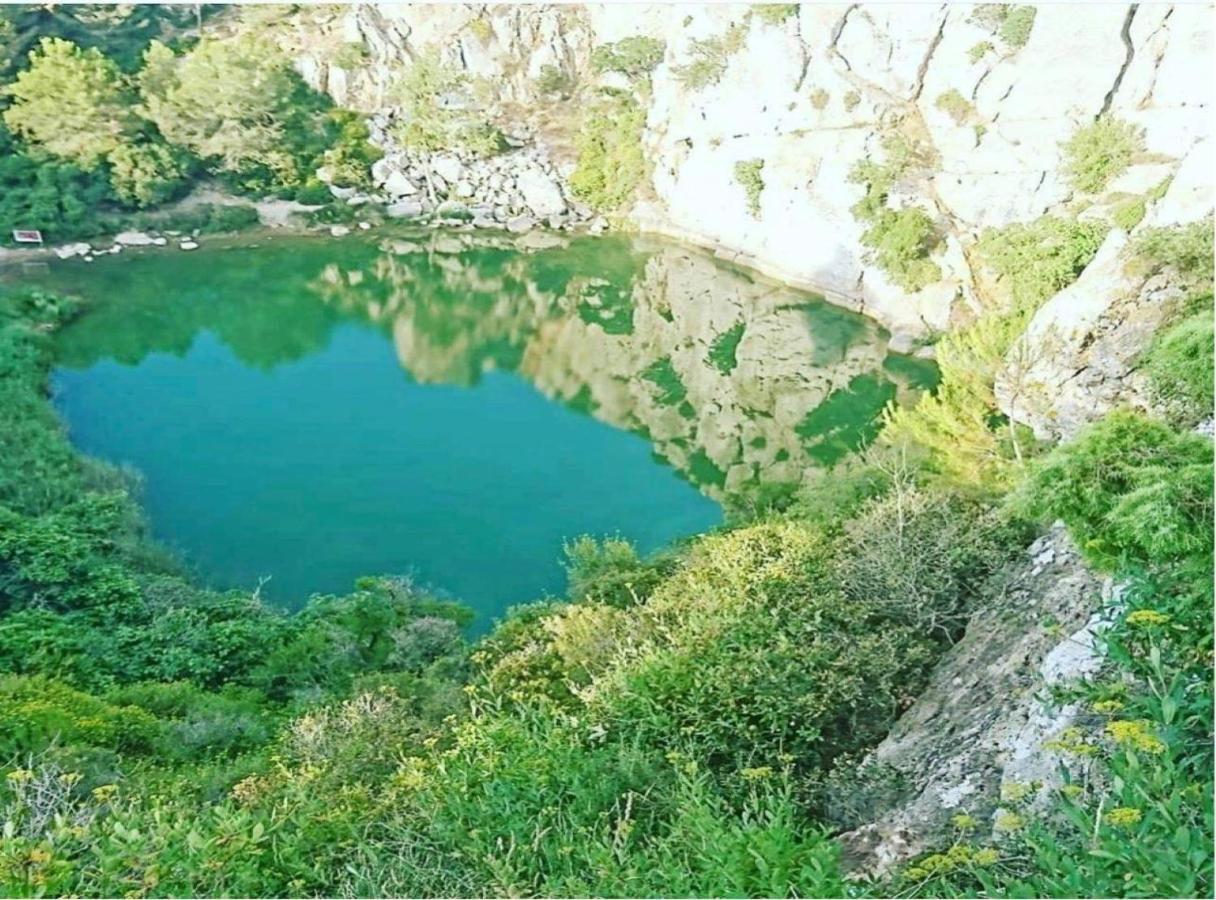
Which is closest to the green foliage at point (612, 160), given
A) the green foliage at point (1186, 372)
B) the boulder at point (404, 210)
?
the boulder at point (404, 210)

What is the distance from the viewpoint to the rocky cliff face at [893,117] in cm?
2328

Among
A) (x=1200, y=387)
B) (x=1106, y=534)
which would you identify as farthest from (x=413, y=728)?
(x=1200, y=387)

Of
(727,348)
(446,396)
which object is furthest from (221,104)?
(727,348)

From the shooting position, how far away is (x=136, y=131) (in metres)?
32.1

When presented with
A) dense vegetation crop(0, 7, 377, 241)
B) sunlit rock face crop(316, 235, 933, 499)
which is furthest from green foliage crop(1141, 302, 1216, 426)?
dense vegetation crop(0, 7, 377, 241)

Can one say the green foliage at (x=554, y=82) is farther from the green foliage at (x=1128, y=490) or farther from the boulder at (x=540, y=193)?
the green foliage at (x=1128, y=490)

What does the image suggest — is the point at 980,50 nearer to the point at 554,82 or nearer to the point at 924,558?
the point at 554,82

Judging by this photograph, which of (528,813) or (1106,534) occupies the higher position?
(1106,534)

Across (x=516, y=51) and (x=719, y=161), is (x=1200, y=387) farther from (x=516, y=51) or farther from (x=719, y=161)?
(x=516, y=51)

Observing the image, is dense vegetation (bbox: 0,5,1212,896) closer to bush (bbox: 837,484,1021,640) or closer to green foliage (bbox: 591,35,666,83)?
bush (bbox: 837,484,1021,640)

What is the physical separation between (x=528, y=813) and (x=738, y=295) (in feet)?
79.7

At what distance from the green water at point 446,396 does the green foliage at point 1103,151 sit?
603 cm

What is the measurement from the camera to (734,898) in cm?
374

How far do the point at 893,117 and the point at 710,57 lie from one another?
6.74m
